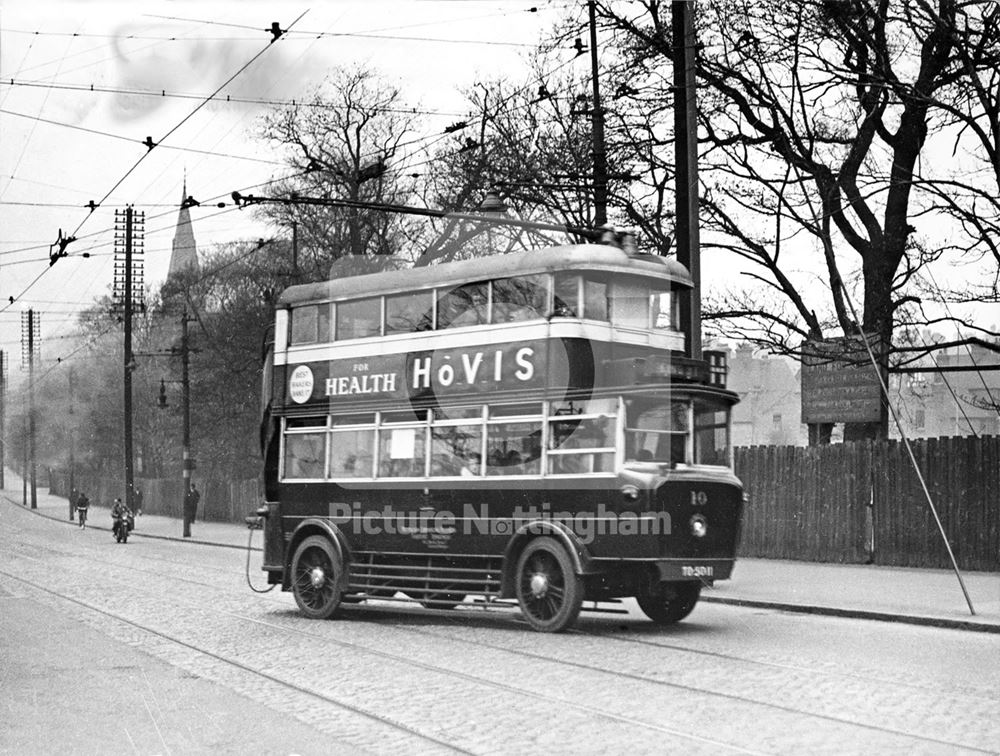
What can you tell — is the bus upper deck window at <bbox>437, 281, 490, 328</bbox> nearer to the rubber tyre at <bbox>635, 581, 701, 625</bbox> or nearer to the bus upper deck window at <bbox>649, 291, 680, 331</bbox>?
the bus upper deck window at <bbox>649, 291, 680, 331</bbox>

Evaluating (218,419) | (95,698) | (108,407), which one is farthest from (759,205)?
(108,407)

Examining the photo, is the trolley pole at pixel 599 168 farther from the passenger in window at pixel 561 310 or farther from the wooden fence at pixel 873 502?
the passenger in window at pixel 561 310

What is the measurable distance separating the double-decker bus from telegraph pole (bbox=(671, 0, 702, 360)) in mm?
3501

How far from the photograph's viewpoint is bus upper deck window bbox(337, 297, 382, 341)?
17.3m

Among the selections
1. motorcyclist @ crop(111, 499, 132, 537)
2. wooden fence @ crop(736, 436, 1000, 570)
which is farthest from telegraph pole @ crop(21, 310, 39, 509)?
wooden fence @ crop(736, 436, 1000, 570)

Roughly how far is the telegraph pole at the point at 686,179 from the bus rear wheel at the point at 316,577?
20.7ft

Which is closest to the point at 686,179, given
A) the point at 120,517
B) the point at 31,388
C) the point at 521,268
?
the point at 521,268

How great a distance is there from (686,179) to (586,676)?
10.7 meters

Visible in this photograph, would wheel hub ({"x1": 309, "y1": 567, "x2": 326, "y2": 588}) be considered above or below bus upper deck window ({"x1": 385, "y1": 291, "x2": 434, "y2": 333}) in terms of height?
below

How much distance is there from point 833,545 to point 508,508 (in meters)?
12.5

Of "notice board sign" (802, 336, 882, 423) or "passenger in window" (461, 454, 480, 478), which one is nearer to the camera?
"passenger in window" (461, 454, 480, 478)

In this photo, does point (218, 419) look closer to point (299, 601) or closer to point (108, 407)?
point (108, 407)

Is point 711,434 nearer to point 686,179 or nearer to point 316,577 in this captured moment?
point 316,577

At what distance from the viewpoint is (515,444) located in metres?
15.6
